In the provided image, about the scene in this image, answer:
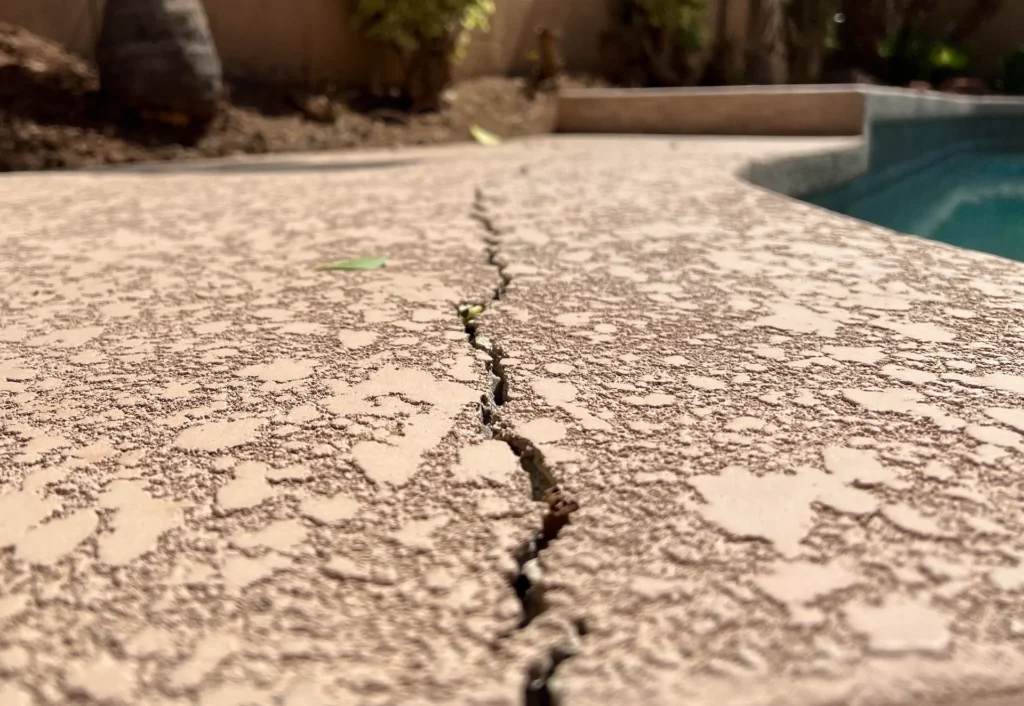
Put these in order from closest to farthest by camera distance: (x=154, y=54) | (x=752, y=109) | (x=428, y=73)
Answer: (x=154, y=54), (x=752, y=109), (x=428, y=73)

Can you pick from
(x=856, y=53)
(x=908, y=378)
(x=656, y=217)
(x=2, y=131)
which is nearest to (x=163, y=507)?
(x=908, y=378)

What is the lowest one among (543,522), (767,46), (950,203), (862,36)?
(950,203)

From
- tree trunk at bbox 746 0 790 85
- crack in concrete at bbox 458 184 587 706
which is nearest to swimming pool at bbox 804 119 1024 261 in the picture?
tree trunk at bbox 746 0 790 85

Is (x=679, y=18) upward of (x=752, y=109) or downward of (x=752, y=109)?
upward

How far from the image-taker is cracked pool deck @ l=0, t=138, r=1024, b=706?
502mm

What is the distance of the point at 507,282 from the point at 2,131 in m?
3.30

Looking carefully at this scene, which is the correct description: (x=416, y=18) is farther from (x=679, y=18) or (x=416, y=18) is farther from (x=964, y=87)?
(x=964, y=87)

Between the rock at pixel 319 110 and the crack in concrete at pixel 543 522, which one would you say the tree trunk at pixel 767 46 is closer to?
the rock at pixel 319 110

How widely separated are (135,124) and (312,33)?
5.14 ft

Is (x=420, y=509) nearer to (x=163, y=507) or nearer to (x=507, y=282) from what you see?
(x=163, y=507)

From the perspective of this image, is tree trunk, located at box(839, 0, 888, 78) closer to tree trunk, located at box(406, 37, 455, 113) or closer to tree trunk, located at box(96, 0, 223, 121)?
tree trunk, located at box(406, 37, 455, 113)

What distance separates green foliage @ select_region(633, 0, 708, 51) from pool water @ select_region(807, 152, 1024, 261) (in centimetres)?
232

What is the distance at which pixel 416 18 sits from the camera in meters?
4.94

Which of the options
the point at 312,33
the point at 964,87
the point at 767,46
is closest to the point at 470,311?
the point at 312,33
